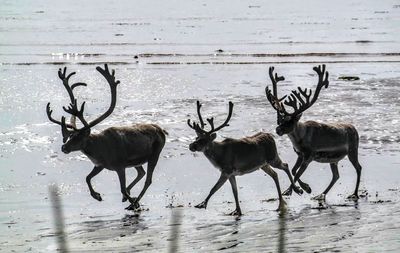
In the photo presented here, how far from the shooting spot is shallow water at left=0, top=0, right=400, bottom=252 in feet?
41.8

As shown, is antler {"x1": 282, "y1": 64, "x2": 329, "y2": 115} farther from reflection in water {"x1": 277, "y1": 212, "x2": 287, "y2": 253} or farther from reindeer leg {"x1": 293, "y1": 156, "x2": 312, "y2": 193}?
reflection in water {"x1": 277, "y1": 212, "x2": 287, "y2": 253}

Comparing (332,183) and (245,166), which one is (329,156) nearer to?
(332,183)

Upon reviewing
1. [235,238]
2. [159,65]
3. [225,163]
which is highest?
[159,65]

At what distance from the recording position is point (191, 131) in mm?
21141

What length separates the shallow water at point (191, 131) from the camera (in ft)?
41.8

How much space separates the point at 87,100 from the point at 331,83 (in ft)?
25.6

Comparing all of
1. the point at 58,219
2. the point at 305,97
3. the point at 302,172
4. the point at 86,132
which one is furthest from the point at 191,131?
the point at 58,219

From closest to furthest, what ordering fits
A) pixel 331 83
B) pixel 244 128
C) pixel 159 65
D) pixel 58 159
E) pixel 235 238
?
pixel 235 238, pixel 58 159, pixel 244 128, pixel 331 83, pixel 159 65

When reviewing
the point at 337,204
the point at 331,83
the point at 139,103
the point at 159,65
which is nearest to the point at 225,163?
the point at 337,204

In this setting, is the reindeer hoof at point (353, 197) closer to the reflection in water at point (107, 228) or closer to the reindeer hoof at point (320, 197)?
the reindeer hoof at point (320, 197)

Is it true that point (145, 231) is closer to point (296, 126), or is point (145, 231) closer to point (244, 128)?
point (296, 126)

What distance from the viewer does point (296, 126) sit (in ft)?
49.4

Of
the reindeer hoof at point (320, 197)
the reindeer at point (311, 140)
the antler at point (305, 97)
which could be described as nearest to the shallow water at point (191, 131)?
the reindeer hoof at point (320, 197)

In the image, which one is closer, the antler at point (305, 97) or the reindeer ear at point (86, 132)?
the reindeer ear at point (86, 132)
